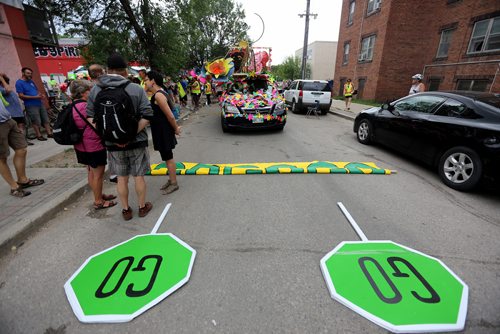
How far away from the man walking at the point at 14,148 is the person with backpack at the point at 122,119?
1645 mm

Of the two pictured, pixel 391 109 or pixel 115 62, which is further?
pixel 391 109

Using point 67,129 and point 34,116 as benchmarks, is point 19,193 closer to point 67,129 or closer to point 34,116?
point 67,129

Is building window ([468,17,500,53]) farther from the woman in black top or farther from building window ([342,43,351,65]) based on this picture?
the woman in black top

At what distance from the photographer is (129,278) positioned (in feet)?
7.88

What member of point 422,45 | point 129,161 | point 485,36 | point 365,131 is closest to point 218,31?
point 422,45

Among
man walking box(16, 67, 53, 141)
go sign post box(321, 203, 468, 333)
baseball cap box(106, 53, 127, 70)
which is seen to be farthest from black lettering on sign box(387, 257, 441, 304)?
man walking box(16, 67, 53, 141)

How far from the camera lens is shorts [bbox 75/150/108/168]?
134 inches

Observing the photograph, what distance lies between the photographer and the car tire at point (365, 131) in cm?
695

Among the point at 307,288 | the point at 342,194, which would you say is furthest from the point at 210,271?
the point at 342,194

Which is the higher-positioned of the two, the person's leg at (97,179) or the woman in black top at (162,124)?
the woman in black top at (162,124)

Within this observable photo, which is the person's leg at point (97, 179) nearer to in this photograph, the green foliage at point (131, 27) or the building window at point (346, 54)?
the green foliage at point (131, 27)

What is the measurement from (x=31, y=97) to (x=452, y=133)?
31.4 ft

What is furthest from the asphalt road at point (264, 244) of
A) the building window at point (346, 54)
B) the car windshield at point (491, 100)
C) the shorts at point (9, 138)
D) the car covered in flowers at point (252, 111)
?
the building window at point (346, 54)

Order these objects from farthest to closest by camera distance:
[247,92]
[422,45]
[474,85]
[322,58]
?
[322,58]
[422,45]
[474,85]
[247,92]
